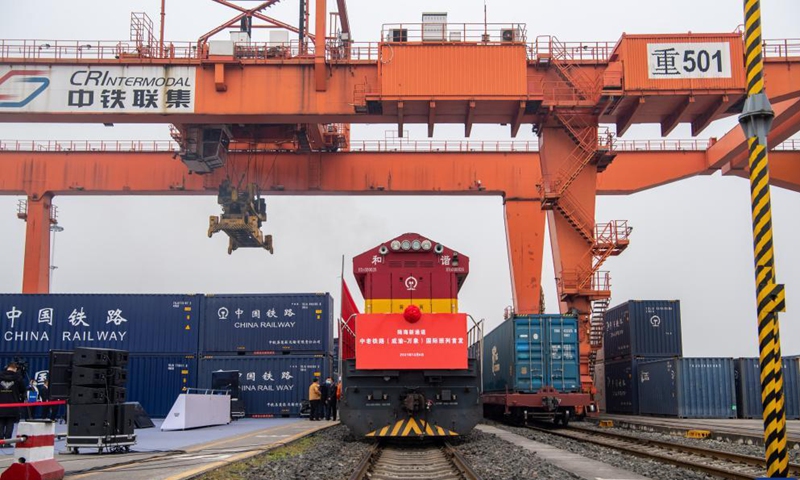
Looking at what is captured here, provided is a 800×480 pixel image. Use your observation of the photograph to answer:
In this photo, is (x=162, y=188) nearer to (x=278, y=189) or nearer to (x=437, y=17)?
(x=278, y=189)

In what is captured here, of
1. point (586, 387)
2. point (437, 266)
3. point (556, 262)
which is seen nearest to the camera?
point (437, 266)

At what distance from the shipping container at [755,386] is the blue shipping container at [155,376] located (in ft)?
56.5

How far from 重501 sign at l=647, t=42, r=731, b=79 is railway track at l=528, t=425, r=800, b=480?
11065mm

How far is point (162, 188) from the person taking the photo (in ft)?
90.3

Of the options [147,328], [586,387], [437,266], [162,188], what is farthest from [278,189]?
[437,266]

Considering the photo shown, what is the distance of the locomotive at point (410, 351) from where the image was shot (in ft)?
40.1

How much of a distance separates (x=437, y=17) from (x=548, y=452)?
1370 centimetres

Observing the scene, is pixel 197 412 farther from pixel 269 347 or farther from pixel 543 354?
pixel 543 354

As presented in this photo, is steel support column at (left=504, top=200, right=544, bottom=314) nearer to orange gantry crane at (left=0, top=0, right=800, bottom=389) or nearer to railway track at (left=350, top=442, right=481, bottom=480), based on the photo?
orange gantry crane at (left=0, top=0, right=800, bottom=389)

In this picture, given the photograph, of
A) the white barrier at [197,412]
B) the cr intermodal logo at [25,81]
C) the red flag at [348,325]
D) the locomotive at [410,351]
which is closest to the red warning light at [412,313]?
the locomotive at [410,351]

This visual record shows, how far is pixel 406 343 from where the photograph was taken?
490 inches

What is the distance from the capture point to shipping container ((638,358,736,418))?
79.9ft

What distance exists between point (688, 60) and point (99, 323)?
18.9 m

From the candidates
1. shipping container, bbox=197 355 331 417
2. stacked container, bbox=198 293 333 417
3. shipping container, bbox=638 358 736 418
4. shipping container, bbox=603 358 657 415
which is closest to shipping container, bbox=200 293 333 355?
stacked container, bbox=198 293 333 417
